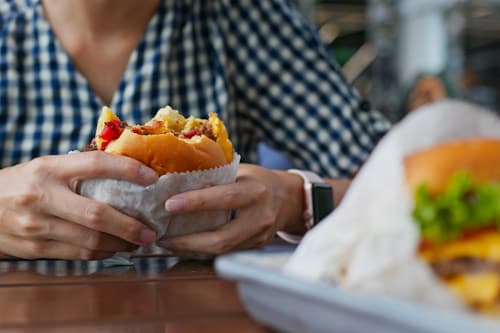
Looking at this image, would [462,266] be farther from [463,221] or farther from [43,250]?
[43,250]

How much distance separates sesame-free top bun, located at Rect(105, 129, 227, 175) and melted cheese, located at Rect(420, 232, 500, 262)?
0.44m

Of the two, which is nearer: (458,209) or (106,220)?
(458,209)

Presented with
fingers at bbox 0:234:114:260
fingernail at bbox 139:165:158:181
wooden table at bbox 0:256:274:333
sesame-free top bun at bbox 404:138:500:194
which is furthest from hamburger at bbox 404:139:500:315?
fingers at bbox 0:234:114:260

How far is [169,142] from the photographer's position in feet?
2.69

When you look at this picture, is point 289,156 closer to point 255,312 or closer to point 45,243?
point 45,243

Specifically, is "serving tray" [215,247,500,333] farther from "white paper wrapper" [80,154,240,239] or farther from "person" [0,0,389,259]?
"person" [0,0,389,259]

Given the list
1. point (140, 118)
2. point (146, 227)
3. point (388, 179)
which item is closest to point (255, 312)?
point (388, 179)

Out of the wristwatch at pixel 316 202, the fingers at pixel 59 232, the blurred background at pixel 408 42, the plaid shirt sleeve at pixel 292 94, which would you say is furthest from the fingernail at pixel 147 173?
the blurred background at pixel 408 42

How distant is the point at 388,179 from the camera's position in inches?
17.6

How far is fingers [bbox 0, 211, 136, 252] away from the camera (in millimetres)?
862

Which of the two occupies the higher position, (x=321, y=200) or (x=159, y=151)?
(x=159, y=151)

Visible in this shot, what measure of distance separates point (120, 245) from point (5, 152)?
0.69 m

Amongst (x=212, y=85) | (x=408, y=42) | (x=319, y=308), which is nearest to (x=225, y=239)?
(x=319, y=308)

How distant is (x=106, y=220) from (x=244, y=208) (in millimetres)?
187
